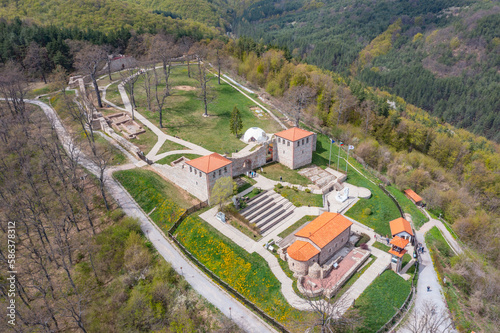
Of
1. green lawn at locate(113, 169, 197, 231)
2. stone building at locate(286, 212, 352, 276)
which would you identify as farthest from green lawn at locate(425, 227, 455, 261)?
green lawn at locate(113, 169, 197, 231)

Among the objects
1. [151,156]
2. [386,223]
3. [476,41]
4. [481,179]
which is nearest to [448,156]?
[481,179]

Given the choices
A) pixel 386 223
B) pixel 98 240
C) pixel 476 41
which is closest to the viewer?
pixel 98 240

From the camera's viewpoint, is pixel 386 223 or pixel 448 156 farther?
pixel 448 156

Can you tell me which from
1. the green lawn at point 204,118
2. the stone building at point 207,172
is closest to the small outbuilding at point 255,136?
the green lawn at point 204,118

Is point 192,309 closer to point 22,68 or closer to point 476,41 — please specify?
point 22,68

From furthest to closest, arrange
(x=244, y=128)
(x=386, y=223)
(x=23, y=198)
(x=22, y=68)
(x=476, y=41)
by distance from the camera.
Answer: (x=476, y=41) → (x=22, y=68) → (x=244, y=128) → (x=23, y=198) → (x=386, y=223)

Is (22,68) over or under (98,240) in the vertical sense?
over

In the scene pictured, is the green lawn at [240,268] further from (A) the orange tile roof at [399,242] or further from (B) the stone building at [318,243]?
(A) the orange tile roof at [399,242]
